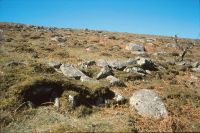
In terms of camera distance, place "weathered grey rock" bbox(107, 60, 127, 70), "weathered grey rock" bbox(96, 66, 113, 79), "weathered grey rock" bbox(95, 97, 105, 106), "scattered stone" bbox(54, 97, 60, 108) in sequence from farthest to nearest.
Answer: "weathered grey rock" bbox(107, 60, 127, 70) < "weathered grey rock" bbox(96, 66, 113, 79) < "weathered grey rock" bbox(95, 97, 105, 106) < "scattered stone" bbox(54, 97, 60, 108)

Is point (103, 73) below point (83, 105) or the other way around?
the other way around

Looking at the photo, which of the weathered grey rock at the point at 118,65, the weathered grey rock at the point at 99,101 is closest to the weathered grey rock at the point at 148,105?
the weathered grey rock at the point at 99,101

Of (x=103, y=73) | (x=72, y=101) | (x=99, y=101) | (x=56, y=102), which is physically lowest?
→ (x=99, y=101)

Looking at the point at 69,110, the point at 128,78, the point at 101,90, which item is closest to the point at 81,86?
the point at 101,90

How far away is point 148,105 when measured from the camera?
14344 mm

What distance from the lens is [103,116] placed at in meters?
13.7

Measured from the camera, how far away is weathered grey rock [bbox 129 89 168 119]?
13758 mm

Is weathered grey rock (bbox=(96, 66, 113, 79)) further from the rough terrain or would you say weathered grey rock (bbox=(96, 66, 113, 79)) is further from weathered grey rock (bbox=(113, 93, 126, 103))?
weathered grey rock (bbox=(113, 93, 126, 103))

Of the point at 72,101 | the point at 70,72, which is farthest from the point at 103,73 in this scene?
the point at 72,101

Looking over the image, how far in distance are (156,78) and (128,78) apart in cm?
325

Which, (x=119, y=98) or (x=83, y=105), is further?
→ (x=119, y=98)

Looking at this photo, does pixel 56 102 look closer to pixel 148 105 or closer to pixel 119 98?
pixel 119 98

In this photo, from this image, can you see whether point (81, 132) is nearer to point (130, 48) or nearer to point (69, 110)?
point (69, 110)

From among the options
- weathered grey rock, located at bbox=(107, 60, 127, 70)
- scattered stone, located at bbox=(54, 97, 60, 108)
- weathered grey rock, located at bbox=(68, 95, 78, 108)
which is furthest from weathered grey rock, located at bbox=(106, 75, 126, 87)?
scattered stone, located at bbox=(54, 97, 60, 108)
